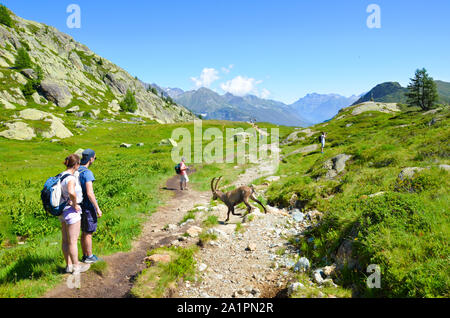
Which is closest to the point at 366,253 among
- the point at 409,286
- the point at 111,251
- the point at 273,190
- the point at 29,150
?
the point at 409,286

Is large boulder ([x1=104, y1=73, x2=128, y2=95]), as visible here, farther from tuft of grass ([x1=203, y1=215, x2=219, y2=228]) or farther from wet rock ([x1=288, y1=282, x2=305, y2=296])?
wet rock ([x1=288, y1=282, x2=305, y2=296])

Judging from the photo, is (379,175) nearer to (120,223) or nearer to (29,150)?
(120,223)

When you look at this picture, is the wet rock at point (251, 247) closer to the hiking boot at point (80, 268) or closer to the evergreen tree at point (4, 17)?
the hiking boot at point (80, 268)

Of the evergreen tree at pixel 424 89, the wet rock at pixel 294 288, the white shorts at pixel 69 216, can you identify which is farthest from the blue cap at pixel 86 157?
the evergreen tree at pixel 424 89

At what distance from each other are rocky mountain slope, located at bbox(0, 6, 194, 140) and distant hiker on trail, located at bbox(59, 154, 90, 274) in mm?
55583

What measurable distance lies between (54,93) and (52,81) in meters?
7.86

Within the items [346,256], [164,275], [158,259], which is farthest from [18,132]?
[346,256]

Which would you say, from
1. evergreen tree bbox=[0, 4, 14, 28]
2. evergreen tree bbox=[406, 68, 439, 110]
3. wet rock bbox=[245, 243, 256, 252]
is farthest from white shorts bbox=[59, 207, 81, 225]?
evergreen tree bbox=[0, 4, 14, 28]

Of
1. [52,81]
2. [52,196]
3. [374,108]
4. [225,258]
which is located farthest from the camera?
[52,81]

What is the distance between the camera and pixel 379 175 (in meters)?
11.6

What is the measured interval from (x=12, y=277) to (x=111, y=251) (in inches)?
104

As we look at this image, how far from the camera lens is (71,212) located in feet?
20.2

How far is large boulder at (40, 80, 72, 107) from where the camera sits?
103 metres

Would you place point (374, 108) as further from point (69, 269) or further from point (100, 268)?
point (69, 269)
